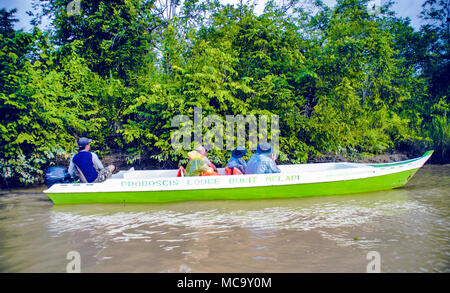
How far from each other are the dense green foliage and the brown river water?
13.1ft

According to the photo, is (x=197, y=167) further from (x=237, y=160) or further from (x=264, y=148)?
(x=264, y=148)

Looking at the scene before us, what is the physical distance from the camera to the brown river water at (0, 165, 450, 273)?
135 inches

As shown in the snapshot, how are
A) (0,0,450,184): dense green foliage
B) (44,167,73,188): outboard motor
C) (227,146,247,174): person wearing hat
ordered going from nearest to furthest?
(44,167,73,188): outboard motor < (227,146,247,174): person wearing hat < (0,0,450,184): dense green foliage

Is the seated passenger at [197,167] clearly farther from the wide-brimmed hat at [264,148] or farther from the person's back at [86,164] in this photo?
the person's back at [86,164]

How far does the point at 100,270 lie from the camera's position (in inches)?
131

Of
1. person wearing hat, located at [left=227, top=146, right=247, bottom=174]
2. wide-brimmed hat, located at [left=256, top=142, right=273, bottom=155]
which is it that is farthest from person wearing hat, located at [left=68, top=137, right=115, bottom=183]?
wide-brimmed hat, located at [left=256, top=142, right=273, bottom=155]

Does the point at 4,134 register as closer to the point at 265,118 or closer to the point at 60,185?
the point at 60,185

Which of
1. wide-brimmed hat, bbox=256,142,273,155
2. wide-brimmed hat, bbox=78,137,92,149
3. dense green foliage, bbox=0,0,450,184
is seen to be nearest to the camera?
wide-brimmed hat, bbox=78,137,92,149

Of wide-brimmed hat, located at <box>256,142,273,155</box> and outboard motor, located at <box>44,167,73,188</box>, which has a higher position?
wide-brimmed hat, located at <box>256,142,273,155</box>

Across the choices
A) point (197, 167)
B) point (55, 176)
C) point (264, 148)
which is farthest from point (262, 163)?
point (55, 176)

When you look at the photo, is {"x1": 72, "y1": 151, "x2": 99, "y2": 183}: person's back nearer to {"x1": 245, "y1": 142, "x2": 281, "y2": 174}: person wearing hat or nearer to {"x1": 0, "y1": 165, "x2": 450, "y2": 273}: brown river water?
{"x1": 0, "y1": 165, "x2": 450, "y2": 273}: brown river water
